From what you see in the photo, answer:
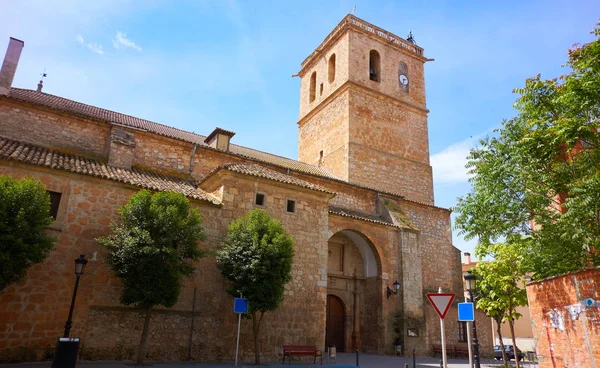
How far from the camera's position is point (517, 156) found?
10.1 meters

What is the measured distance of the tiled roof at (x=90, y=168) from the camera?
A: 1138 cm

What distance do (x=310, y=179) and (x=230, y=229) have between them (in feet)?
24.6

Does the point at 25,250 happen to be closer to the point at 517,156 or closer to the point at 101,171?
the point at 101,171

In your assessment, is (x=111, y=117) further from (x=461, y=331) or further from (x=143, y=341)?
(x=461, y=331)

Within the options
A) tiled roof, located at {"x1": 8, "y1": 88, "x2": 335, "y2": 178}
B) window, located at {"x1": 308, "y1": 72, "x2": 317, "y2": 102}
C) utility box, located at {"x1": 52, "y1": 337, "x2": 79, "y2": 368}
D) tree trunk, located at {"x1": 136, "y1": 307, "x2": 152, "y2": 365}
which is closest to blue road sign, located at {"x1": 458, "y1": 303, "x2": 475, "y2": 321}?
tree trunk, located at {"x1": 136, "y1": 307, "x2": 152, "y2": 365}

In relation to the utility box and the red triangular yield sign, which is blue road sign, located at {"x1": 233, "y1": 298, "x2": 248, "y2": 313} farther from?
the red triangular yield sign

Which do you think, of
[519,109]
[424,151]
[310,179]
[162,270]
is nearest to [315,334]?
[162,270]

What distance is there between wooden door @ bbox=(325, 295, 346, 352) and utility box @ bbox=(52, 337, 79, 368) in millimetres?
11655

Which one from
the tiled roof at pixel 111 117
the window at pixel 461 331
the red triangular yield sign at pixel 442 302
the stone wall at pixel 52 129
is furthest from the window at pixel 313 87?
the red triangular yield sign at pixel 442 302

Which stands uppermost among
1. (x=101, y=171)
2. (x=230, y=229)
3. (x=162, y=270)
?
(x=101, y=171)

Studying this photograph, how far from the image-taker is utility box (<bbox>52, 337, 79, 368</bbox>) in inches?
328

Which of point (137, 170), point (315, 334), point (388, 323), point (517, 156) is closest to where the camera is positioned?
point (517, 156)

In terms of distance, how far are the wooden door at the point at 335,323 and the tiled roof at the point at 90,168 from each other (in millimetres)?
8144

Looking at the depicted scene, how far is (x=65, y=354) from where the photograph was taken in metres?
8.38
